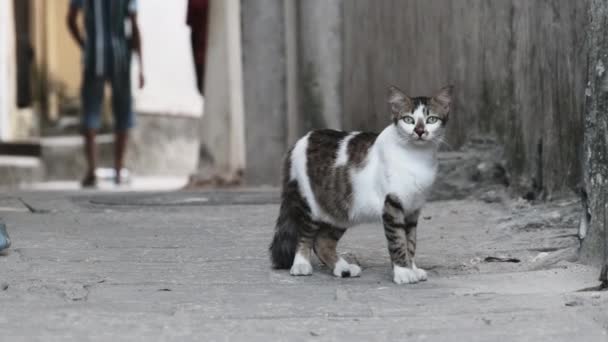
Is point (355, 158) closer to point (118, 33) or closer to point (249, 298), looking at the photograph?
point (249, 298)

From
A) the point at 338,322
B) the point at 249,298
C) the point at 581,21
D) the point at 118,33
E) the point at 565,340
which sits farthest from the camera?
the point at 118,33

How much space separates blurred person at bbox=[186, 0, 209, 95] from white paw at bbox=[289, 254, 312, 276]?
563 cm

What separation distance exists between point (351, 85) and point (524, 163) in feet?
7.49

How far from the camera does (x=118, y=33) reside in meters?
10.3

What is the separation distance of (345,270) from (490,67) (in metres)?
2.45

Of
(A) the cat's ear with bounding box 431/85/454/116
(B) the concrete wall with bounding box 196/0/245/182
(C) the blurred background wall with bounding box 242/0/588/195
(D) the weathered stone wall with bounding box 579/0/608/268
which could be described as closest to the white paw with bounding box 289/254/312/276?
(A) the cat's ear with bounding box 431/85/454/116

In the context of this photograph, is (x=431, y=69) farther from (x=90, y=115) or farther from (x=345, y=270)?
(x=90, y=115)

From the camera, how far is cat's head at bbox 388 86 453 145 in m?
4.39

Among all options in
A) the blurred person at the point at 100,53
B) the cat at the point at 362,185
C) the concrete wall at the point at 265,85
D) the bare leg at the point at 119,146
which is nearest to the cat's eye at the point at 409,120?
the cat at the point at 362,185

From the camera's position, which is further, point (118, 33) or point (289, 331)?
point (118, 33)

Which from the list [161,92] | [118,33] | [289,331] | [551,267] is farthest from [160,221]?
[161,92]

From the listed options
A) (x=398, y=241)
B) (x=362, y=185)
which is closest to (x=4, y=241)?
(x=362, y=185)

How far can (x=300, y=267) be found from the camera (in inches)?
183

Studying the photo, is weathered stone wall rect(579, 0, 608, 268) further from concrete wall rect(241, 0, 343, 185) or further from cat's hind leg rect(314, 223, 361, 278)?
concrete wall rect(241, 0, 343, 185)
